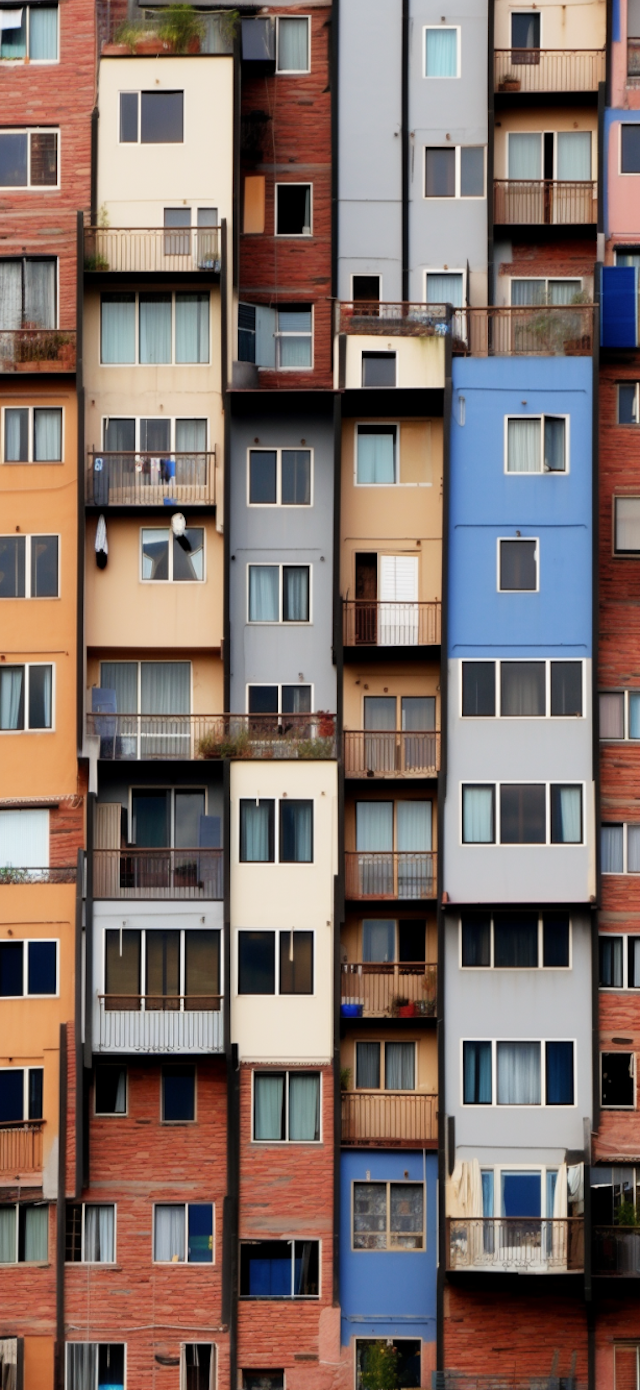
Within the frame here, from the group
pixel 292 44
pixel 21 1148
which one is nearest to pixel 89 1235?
pixel 21 1148

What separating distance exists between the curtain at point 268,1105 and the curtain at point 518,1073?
533 centimetres

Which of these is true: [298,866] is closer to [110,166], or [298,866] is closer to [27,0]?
[110,166]

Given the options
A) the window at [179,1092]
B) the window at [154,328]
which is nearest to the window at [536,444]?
the window at [154,328]

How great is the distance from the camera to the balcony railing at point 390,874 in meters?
60.9

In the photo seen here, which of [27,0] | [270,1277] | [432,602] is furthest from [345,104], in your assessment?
[270,1277]

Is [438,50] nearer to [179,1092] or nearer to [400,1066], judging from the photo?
[400,1066]

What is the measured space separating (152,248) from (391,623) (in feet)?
38.1

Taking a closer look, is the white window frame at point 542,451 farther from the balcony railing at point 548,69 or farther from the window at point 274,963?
the window at point 274,963

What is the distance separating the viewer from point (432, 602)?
61875 millimetres

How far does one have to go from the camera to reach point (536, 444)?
6128 cm

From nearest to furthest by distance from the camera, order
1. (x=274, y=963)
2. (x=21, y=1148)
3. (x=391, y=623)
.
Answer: (x=21, y=1148) < (x=274, y=963) < (x=391, y=623)

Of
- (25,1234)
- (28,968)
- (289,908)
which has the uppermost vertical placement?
(289,908)

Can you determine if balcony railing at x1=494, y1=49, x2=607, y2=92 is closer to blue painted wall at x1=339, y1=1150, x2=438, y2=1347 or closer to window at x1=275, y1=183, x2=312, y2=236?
window at x1=275, y1=183, x2=312, y2=236

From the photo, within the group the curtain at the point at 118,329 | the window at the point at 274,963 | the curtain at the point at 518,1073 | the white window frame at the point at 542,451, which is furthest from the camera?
the curtain at the point at 118,329
